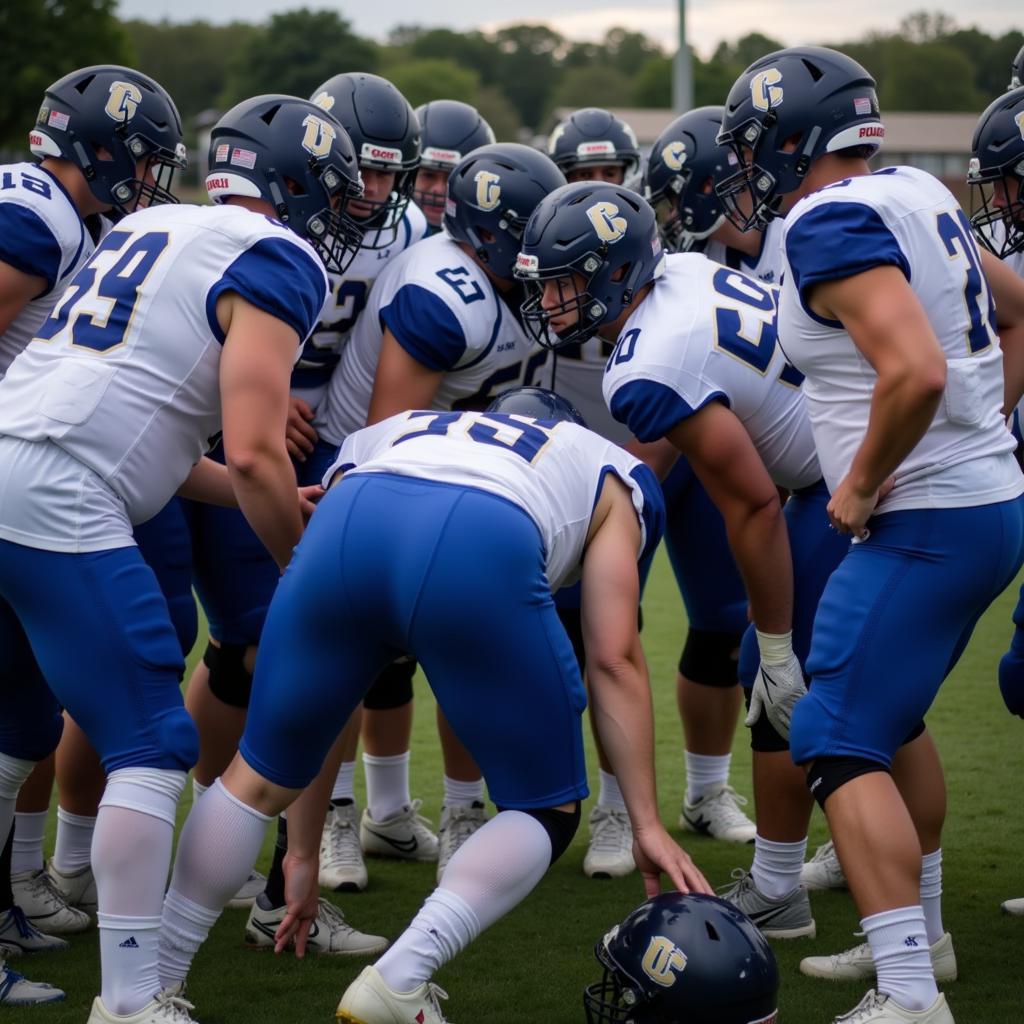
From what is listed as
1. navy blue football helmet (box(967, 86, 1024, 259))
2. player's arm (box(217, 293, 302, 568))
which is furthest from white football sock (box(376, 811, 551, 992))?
navy blue football helmet (box(967, 86, 1024, 259))

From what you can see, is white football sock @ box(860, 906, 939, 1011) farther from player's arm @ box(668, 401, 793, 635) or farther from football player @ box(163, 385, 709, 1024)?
player's arm @ box(668, 401, 793, 635)

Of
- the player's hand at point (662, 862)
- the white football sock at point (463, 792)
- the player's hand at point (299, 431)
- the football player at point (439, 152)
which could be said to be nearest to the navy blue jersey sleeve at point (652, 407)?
the player's hand at point (662, 862)

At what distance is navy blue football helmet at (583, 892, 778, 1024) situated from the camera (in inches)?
107

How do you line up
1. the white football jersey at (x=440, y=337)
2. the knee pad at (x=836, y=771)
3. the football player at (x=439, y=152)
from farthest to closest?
the football player at (x=439, y=152)
the white football jersey at (x=440, y=337)
the knee pad at (x=836, y=771)

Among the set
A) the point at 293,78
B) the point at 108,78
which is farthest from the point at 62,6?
the point at 108,78

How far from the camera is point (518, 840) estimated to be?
9.20 ft

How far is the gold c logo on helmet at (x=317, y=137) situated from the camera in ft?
11.3

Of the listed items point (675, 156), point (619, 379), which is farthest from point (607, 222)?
point (675, 156)

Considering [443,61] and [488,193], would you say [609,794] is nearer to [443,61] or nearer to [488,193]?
[488,193]

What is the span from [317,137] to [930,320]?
154 centimetres

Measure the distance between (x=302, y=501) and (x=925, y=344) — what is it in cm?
161

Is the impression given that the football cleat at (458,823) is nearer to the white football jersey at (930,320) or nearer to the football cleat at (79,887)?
the football cleat at (79,887)

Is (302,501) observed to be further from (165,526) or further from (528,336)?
(528,336)

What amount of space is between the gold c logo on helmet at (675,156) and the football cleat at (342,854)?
2.43m
